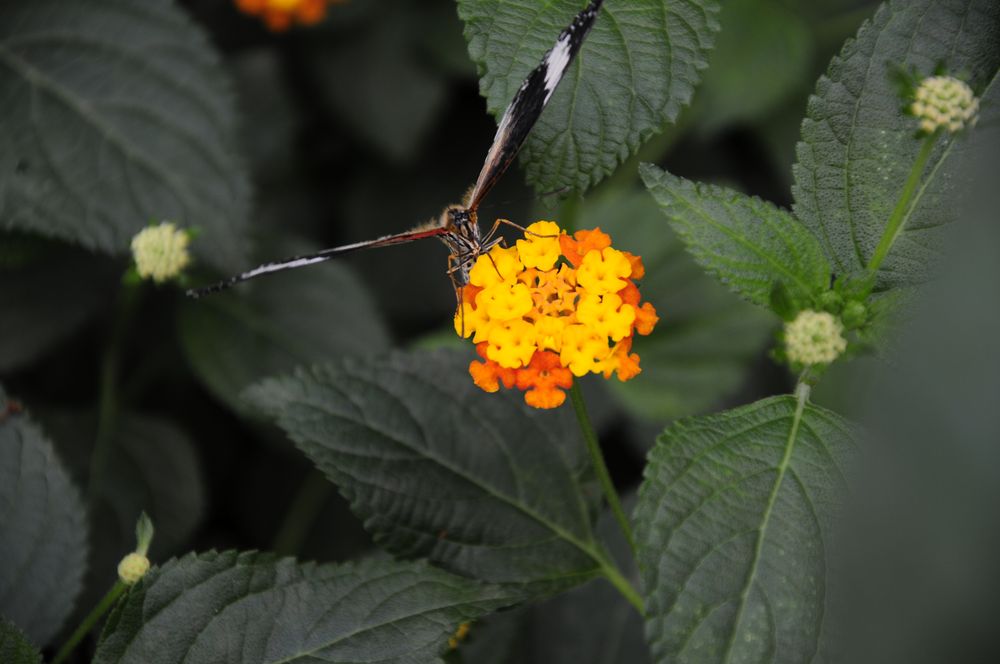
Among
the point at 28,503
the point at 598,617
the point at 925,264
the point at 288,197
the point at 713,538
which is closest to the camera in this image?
the point at 713,538

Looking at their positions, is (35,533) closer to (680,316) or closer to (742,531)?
(742,531)

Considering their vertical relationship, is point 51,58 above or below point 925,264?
above

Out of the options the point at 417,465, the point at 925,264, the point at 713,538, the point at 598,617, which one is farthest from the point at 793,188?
the point at 598,617

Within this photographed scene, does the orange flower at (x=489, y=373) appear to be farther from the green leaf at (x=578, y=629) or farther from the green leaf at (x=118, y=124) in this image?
the green leaf at (x=118, y=124)

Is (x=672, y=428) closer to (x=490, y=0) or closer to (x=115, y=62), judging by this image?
(x=490, y=0)

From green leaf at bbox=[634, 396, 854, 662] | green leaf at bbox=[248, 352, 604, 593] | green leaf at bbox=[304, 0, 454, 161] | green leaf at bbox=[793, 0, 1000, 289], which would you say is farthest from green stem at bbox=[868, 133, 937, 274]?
green leaf at bbox=[304, 0, 454, 161]

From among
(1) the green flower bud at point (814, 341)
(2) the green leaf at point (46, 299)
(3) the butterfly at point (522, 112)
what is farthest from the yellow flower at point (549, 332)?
(2) the green leaf at point (46, 299)
